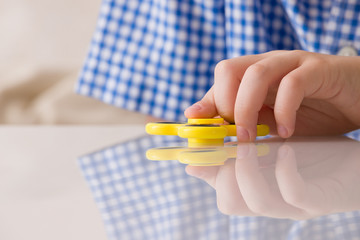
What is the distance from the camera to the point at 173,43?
1.09 meters

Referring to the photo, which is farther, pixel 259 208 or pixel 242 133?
pixel 242 133

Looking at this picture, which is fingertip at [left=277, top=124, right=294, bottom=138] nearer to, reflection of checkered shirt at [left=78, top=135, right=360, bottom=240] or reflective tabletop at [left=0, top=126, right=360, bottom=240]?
reflective tabletop at [left=0, top=126, right=360, bottom=240]

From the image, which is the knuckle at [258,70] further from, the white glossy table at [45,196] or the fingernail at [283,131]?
the white glossy table at [45,196]

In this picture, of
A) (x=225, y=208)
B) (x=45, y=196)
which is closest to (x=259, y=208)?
(x=225, y=208)

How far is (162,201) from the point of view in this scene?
269mm

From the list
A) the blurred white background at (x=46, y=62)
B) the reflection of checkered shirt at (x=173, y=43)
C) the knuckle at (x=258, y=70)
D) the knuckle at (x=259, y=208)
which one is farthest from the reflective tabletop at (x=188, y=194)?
the blurred white background at (x=46, y=62)

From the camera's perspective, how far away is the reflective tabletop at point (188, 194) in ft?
0.68

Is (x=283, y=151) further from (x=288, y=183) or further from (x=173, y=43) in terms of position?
(x=173, y=43)

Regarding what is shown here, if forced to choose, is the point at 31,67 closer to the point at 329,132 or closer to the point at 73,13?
the point at 73,13

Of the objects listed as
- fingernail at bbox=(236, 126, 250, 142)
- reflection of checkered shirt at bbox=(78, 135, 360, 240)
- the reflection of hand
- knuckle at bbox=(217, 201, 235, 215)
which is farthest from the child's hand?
knuckle at bbox=(217, 201, 235, 215)

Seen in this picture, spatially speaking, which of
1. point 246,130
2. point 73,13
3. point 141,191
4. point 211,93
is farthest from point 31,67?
point 141,191

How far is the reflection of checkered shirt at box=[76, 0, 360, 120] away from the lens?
3.34ft

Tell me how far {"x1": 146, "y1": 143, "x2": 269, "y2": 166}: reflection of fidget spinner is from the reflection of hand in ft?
0.04

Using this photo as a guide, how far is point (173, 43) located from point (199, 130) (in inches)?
24.4
